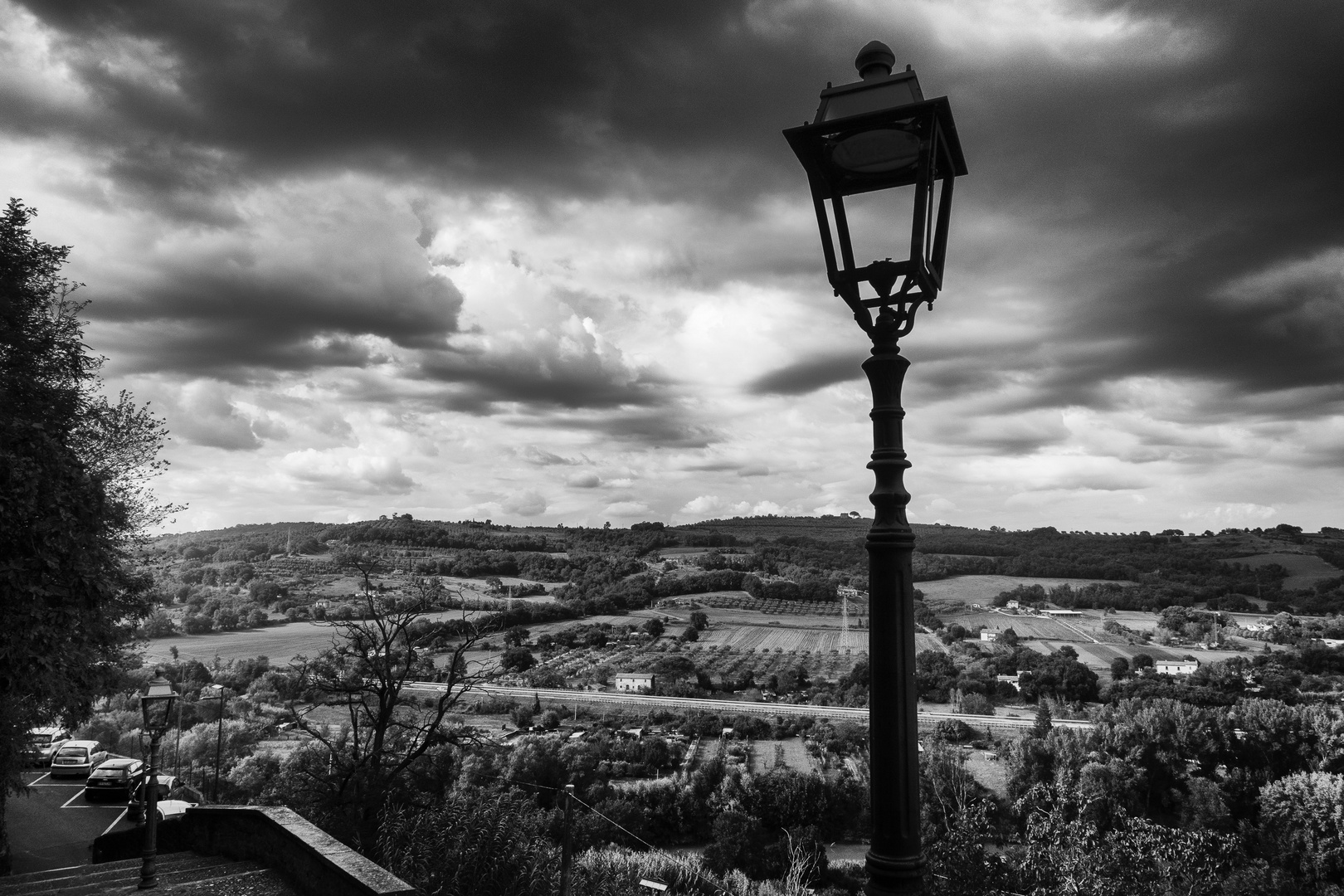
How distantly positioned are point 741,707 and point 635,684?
9.11 m

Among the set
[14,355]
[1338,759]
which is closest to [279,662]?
[14,355]

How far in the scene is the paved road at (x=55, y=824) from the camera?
12.6 m

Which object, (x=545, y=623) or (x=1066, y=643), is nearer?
(x=1066, y=643)

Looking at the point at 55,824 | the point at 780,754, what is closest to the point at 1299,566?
the point at 780,754

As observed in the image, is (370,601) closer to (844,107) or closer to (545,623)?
(844,107)

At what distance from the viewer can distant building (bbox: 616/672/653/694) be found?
57.8 metres

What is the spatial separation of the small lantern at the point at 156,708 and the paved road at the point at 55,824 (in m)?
5.05

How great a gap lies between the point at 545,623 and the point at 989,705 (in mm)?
39329

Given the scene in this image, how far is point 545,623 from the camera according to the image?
72875mm

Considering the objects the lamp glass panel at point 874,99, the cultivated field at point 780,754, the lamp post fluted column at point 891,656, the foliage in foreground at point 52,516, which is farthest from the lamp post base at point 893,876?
the cultivated field at point 780,754

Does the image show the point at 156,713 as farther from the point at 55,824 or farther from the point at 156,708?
the point at 55,824

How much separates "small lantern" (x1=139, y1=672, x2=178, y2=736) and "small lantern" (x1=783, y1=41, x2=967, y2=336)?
30.0 ft

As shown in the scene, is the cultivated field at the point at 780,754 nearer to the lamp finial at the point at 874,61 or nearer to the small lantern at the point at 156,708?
the small lantern at the point at 156,708

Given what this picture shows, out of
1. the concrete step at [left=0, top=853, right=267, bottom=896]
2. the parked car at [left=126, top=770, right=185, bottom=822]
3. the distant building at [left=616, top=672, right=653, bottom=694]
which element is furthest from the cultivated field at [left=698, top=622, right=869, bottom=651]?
the concrete step at [left=0, top=853, right=267, bottom=896]
